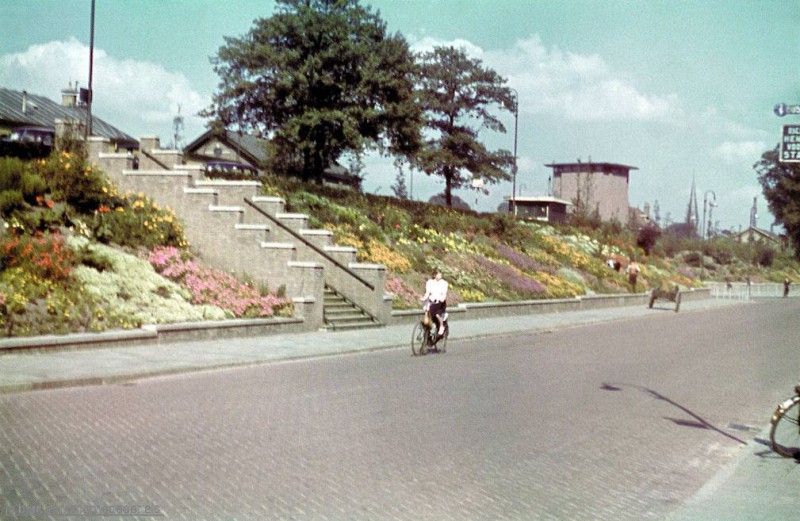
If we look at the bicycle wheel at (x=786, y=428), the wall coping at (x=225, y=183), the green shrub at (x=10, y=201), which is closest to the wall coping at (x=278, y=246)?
the wall coping at (x=225, y=183)

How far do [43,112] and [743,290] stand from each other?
2123 inches

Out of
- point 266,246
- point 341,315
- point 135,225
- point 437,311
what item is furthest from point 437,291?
point 135,225

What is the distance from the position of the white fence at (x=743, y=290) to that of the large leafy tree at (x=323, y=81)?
3273cm

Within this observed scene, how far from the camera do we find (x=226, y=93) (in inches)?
1359

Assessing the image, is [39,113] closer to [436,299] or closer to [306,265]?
[306,265]

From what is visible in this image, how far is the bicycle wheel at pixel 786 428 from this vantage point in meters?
8.53

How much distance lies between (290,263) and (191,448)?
12.8 metres

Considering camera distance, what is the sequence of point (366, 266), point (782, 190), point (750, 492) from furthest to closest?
point (782, 190), point (366, 266), point (750, 492)

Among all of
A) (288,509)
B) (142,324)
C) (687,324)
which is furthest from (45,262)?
(687,324)

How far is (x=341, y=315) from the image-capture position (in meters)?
21.4

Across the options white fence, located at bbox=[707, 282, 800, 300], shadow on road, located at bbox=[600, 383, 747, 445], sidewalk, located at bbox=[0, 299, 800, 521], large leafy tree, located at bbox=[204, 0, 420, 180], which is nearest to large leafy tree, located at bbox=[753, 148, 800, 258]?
white fence, located at bbox=[707, 282, 800, 300]

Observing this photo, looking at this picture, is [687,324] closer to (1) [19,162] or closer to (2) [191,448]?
(1) [19,162]

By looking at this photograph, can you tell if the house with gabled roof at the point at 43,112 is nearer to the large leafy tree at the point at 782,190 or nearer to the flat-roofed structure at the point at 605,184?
the large leafy tree at the point at 782,190

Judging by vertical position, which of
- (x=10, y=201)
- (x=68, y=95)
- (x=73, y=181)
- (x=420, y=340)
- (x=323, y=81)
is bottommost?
(x=420, y=340)
